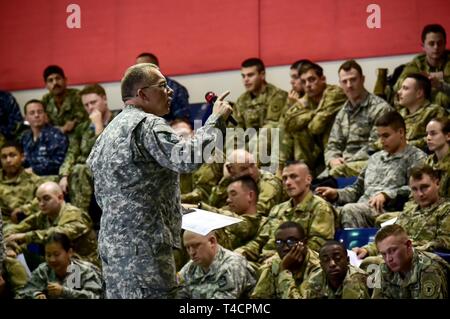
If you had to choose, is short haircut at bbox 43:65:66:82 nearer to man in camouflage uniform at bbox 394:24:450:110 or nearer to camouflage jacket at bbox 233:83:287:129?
camouflage jacket at bbox 233:83:287:129

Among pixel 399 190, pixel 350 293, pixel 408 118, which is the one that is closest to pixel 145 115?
pixel 350 293

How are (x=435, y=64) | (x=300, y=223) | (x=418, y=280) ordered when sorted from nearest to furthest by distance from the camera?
(x=418, y=280), (x=300, y=223), (x=435, y=64)

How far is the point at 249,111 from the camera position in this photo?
918cm

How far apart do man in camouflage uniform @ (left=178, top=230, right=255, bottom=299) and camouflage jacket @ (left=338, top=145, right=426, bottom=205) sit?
1.21 meters

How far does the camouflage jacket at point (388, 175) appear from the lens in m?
7.60

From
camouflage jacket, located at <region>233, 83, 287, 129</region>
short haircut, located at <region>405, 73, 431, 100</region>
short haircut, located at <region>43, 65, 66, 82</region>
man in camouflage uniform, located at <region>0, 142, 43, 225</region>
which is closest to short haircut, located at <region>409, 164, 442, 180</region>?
short haircut, located at <region>405, 73, 431, 100</region>

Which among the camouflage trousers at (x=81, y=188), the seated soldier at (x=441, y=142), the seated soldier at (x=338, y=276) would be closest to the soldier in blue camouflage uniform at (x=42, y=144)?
the camouflage trousers at (x=81, y=188)

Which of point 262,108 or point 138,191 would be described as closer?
point 138,191

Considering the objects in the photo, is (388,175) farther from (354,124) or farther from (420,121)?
(354,124)

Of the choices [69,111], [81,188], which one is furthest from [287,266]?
[69,111]

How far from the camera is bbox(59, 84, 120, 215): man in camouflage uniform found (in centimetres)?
895

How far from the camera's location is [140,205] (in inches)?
190

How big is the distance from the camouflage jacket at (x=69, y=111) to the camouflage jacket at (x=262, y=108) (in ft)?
5.17

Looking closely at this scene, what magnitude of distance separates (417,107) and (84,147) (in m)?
2.87
